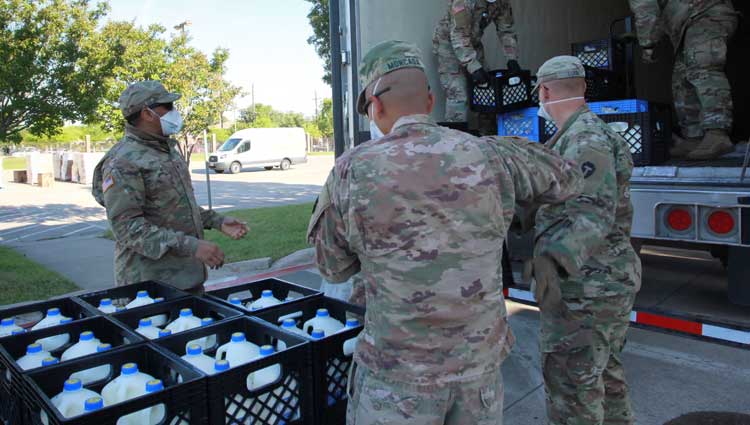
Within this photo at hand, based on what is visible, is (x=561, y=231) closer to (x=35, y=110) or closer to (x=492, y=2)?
(x=492, y=2)

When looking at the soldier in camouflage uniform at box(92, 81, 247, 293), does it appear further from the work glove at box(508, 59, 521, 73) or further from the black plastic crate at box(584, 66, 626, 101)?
the black plastic crate at box(584, 66, 626, 101)

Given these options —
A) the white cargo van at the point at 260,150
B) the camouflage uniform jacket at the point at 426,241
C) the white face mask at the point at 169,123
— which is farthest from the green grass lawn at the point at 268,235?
the white cargo van at the point at 260,150

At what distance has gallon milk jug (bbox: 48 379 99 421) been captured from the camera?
1.44m

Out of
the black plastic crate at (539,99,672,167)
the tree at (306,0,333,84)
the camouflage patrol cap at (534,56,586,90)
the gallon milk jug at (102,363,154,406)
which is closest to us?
the gallon milk jug at (102,363,154,406)

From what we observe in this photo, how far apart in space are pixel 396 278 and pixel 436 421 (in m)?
0.36

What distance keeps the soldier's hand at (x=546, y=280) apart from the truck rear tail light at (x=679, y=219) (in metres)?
1.22

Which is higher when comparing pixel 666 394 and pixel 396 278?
pixel 396 278

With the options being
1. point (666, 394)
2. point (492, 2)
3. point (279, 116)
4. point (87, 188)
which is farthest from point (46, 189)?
point (279, 116)

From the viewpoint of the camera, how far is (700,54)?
3.94m

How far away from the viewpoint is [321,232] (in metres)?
1.54

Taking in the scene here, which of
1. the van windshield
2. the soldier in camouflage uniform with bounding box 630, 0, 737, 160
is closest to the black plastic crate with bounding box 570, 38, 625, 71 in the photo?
the soldier in camouflage uniform with bounding box 630, 0, 737, 160

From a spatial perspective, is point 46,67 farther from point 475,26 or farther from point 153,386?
point 153,386

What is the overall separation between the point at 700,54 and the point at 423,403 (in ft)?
11.7

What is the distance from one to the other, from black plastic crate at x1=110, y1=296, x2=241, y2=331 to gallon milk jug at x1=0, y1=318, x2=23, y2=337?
14.3 inches
